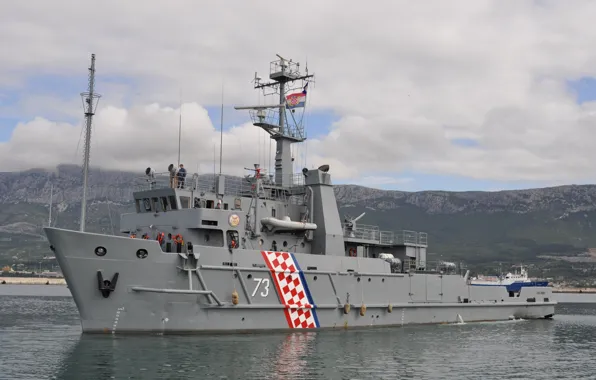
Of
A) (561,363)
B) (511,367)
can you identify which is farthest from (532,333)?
(511,367)

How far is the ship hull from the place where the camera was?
713 inches

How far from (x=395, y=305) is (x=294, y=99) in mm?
9450

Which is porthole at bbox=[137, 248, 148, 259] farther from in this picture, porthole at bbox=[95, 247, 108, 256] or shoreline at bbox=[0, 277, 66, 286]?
shoreline at bbox=[0, 277, 66, 286]

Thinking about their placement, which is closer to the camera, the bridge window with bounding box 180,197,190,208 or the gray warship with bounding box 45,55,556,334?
the gray warship with bounding box 45,55,556,334

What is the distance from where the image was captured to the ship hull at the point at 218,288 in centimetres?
1811

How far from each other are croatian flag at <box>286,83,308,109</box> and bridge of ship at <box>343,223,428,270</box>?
5.40 m

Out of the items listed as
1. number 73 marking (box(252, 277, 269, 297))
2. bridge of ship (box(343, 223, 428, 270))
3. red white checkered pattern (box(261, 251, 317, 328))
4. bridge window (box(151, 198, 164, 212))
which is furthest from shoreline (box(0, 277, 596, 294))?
number 73 marking (box(252, 277, 269, 297))

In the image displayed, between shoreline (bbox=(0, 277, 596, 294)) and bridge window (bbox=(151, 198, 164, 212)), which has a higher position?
bridge window (bbox=(151, 198, 164, 212))

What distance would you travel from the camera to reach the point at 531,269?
156 metres

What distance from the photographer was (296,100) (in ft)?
85.1

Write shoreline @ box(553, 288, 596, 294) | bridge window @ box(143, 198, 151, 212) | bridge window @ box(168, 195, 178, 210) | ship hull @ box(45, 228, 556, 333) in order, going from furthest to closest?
1. shoreline @ box(553, 288, 596, 294)
2. bridge window @ box(143, 198, 151, 212)
3. bridge window @ box(168, 195, 178, 210)
4. ship hull @ box(45, 228, 556, 333)

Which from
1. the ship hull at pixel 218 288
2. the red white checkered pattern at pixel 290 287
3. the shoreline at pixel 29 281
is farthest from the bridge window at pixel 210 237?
the shoreline at pixel 29 281

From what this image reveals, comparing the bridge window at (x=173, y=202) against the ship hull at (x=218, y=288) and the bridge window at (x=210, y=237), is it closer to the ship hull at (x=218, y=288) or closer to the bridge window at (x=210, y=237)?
the bridge window at (x=210, y=237)

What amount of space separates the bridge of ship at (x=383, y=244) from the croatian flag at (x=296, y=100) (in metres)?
5.40
